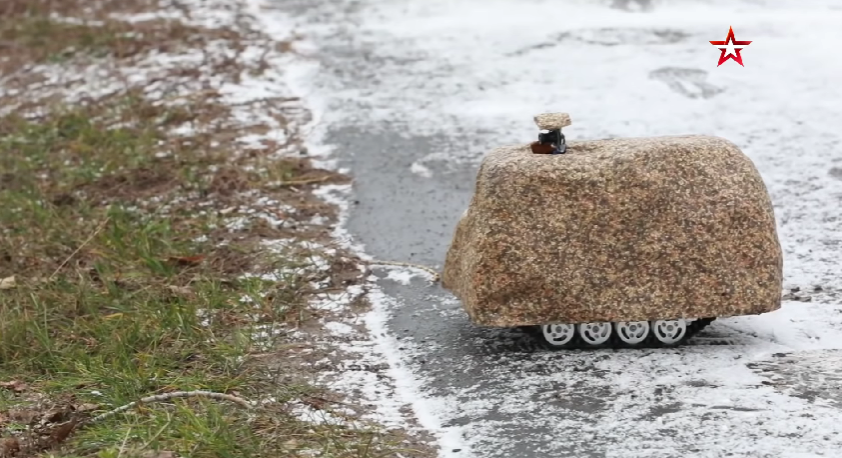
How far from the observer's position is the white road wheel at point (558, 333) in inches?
187

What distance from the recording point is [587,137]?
750 centimetres

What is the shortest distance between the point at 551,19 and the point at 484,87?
1.62 meters

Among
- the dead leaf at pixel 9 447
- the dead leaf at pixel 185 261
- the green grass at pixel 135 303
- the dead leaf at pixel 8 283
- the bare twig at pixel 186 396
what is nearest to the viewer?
the dead leaf at pixel 9 447

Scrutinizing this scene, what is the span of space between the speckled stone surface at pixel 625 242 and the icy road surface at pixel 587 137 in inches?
9.5

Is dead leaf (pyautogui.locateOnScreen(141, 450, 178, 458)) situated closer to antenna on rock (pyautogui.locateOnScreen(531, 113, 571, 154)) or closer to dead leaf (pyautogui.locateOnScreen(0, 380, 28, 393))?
dead leaf (pyautogui.locateOnScreen(0, 380, 28, 393))

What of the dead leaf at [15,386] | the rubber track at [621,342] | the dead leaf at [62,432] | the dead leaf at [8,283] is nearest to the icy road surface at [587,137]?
the rubber track at [621,342]

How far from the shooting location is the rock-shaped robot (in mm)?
4594

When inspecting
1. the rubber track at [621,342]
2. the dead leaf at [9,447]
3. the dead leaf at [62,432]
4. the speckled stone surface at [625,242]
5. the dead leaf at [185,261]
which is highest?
the speckled stone surface at [625,242]

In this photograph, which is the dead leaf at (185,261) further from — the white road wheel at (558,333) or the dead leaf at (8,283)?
the white road wheel at (558,333)

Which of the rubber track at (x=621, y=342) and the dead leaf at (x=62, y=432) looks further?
the rubber track at (x=621, y=342)

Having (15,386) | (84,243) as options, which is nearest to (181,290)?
(84,243)

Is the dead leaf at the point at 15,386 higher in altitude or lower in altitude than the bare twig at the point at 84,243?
lower

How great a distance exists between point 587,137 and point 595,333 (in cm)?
296

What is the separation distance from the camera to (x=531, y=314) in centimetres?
464
